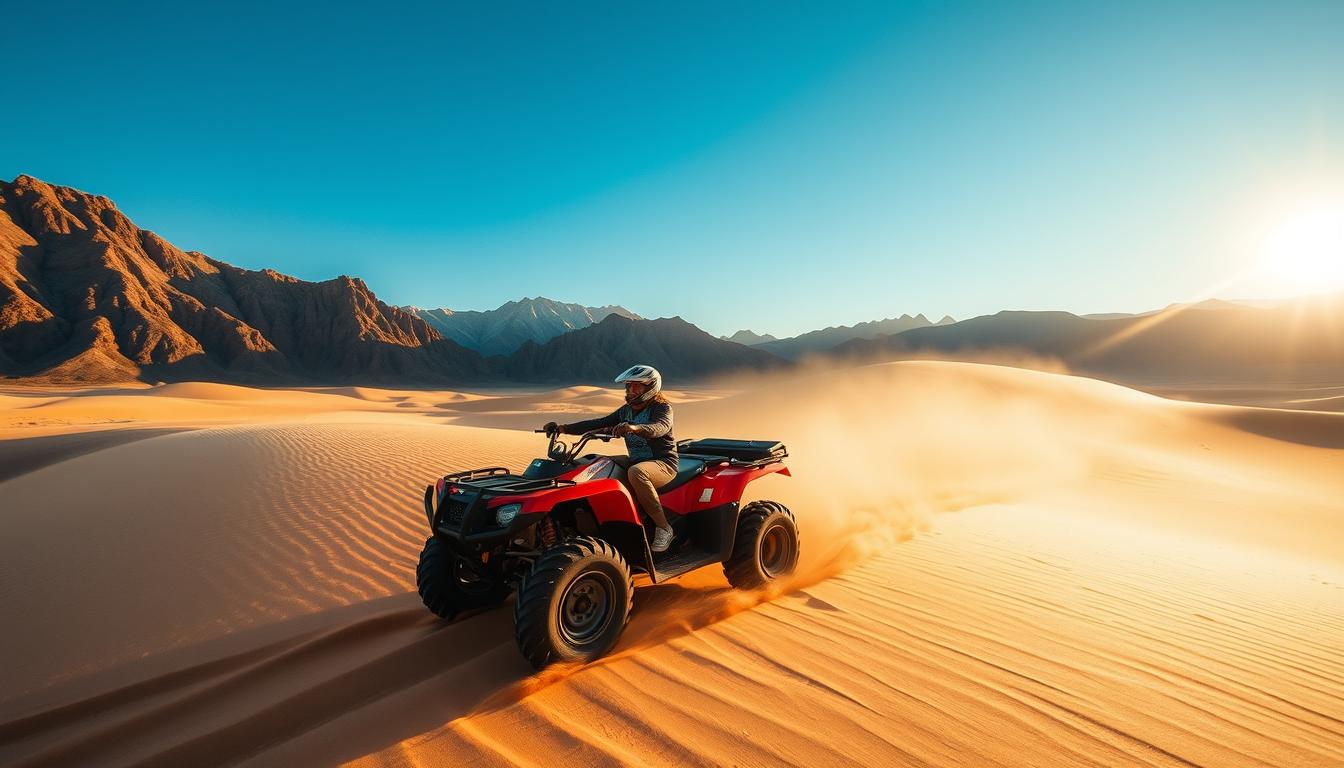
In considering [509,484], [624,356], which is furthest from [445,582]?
[624,356]

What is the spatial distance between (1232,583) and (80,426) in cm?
3136

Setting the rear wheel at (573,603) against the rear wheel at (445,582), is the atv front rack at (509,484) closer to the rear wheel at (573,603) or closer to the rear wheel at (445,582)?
the rear wheel at (573,603)

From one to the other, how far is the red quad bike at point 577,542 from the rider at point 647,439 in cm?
11

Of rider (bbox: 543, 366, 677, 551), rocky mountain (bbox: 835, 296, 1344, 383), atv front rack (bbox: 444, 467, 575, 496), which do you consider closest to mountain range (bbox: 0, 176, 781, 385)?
rocky mountain (bbox: 835, 296, 1344, 383)

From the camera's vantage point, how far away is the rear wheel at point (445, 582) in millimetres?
4238

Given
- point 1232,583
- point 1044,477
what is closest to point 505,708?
point 1232,583

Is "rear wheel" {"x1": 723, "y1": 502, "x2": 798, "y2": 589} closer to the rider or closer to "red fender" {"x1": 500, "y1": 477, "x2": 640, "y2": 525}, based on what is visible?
the rider

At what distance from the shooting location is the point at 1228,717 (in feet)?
10.1

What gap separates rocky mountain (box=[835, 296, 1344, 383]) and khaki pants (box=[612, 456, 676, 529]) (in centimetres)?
8688

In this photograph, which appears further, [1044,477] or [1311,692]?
[1044,477]

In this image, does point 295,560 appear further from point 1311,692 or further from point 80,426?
point 80,426

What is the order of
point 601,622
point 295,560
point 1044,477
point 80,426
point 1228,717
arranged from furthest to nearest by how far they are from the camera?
point 80,426 < point 1044,477 < point 295,560 < point 601,622 < point 1228,717

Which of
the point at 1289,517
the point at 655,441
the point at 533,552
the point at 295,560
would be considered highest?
the point at 655,441

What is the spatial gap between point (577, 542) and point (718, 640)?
1.13 metres
